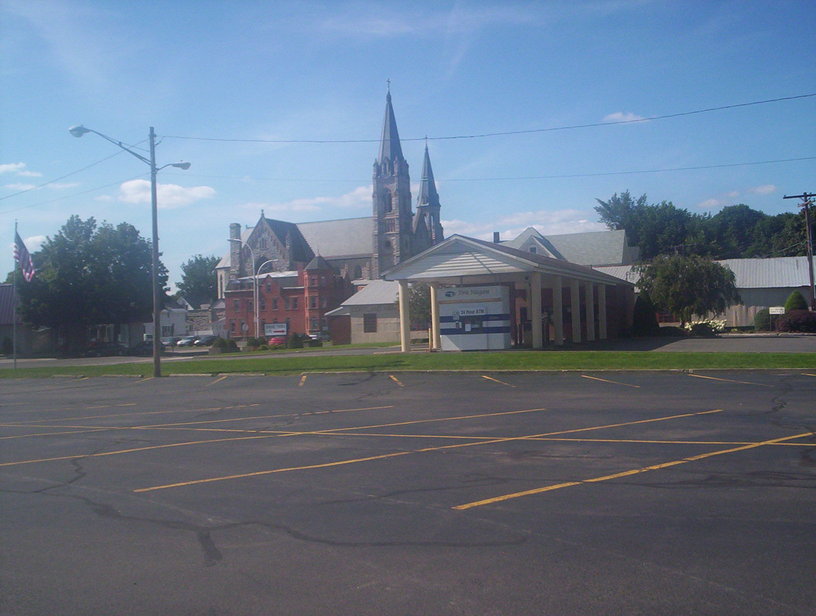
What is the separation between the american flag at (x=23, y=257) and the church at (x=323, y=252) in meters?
38.4

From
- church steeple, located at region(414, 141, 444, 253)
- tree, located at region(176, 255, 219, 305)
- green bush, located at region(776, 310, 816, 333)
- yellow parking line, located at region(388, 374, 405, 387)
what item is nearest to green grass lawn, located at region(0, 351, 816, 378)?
yellow parking line, located at region(388, 374, 405, 387)

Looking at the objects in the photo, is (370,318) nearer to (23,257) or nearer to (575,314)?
(575,314)

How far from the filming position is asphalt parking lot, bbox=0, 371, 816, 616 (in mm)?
5199

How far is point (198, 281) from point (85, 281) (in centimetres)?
8525

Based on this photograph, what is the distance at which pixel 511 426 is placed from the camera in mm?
12805

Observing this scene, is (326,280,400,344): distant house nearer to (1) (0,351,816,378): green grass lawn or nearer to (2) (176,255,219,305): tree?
(1) (0,351,816,378): green grass lawn

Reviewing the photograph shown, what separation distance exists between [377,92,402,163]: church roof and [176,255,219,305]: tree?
61241mm

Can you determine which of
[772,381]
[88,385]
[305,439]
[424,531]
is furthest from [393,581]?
[88,385]

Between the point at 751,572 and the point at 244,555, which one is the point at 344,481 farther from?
the point at 751,572

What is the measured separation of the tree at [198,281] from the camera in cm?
14812

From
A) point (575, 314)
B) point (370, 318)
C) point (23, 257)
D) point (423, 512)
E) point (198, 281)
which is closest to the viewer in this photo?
point (423, 512)

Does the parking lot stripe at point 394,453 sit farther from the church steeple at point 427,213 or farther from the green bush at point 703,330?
the church steeple at point 427,213

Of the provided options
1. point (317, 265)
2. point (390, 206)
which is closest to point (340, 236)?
point (390, 206)

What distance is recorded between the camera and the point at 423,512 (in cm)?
731
